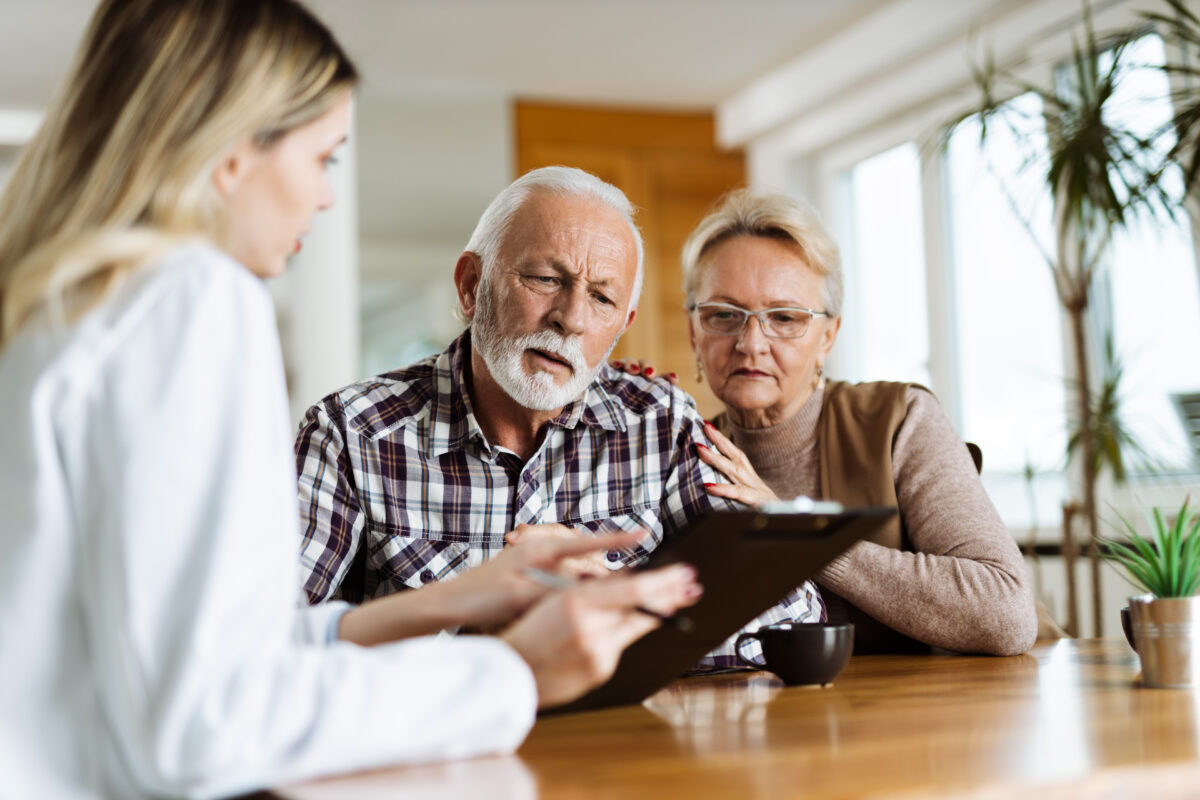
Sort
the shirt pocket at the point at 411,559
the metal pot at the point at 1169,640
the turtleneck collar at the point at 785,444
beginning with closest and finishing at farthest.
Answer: the metal pot at the point at 1169,640 < the shirt pocket at the point at 411,559 < the turtleneck collar at the point at 785,444

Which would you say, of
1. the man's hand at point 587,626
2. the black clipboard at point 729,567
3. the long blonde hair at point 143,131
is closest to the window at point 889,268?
the black clipboard at point 729,567

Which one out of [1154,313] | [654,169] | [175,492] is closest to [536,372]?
[175,492]

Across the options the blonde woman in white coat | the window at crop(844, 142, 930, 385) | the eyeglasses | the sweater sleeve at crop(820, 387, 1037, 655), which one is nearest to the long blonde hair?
the blonde woman in white coat

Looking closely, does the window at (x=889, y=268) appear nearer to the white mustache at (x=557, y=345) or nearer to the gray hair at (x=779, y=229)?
the gray hair at (x=779, y=229)

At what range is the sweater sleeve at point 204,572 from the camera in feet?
2.40

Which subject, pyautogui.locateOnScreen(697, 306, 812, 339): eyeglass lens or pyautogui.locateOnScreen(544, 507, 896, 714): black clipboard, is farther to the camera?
pyautogui.locateOnScreen(697, 306, 812, 339): eyeglass lens

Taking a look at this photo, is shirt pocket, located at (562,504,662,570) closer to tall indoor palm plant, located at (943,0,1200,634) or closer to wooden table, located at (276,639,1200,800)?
wooden table, located at (276,639,1200,800)

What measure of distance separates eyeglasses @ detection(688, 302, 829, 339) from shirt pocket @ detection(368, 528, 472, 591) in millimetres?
784

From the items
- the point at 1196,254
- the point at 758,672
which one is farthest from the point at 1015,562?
the point at 1196,254

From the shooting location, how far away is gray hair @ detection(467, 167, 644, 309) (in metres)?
1.83

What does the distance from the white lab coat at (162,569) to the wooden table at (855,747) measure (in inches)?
3.2

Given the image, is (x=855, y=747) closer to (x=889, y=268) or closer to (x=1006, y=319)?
(x=1006, y=319)

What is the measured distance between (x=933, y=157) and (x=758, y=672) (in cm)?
392

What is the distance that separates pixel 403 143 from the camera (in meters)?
5.53
